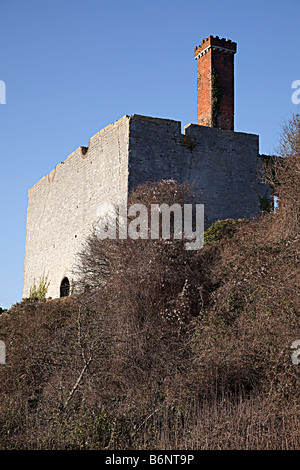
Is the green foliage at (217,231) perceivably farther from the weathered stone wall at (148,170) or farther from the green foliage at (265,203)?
the green foliage at (265,203)

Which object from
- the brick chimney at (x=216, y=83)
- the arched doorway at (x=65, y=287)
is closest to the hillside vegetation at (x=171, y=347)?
the arched doorway at (x=65, y=287)

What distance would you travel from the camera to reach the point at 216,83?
1670 cm

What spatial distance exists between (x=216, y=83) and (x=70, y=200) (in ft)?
20.3

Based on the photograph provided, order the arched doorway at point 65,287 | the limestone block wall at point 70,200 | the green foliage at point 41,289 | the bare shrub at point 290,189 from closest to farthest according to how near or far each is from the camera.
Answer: the bare shrub at point 290,189
the limestone block wall at point 70,200
the arched doorway at point 65,287
the green foliage at point 41,289

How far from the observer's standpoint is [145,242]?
11.5 metres

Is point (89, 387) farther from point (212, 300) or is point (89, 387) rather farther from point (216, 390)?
point (212, 300)

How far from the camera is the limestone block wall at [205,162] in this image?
14883 mm

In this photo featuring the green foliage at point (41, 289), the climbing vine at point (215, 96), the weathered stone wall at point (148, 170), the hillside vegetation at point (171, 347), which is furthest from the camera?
the green foliage at point (41, 289)

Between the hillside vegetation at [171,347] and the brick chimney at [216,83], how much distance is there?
4.68 metres

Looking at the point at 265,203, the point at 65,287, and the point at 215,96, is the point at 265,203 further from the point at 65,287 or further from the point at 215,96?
the point at 65,287

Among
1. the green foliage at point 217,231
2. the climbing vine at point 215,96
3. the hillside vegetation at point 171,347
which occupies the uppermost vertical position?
the climbing vine at point 215,96

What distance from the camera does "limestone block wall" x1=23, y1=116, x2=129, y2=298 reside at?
600 inches

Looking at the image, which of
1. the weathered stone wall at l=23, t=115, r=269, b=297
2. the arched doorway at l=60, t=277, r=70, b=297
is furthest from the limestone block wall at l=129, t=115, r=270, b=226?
the arched doorway at l=60, t=277, r=70, b=297
